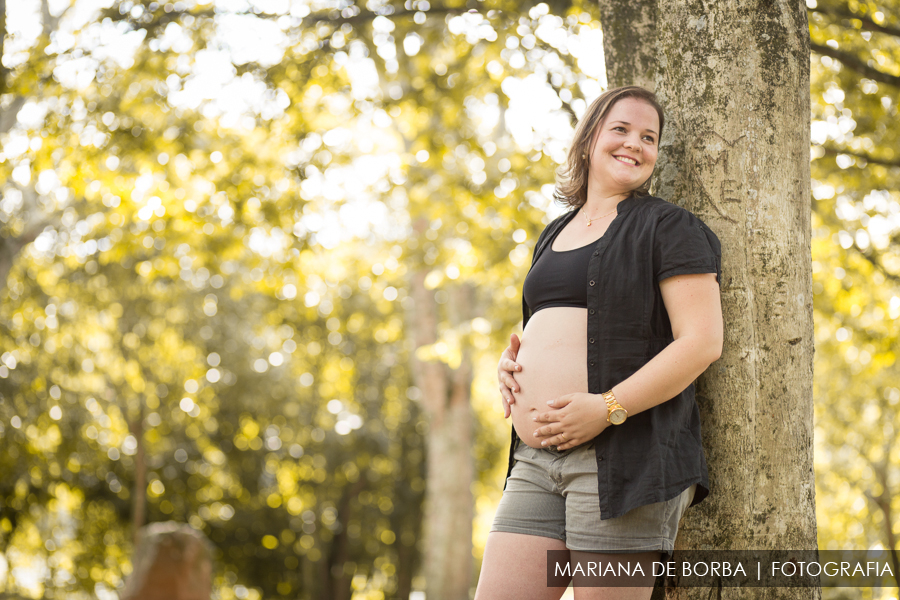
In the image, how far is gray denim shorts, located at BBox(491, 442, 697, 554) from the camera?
1.64 m

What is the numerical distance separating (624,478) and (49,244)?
12.6 metres

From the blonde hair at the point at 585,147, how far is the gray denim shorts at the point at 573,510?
785mm

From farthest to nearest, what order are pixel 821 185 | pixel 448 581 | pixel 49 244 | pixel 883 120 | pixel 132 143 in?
pixel 49 244 → pixel 448 581 → pixel 821 185 → pixel 883 120 → pixel 132 143

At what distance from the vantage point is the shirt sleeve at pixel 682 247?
1674mm

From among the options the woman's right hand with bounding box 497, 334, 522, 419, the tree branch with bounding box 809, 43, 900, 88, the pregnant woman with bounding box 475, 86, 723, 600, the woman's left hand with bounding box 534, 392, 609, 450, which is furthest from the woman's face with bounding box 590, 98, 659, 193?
the tree branch with bounding box 809, 43, 900, 88

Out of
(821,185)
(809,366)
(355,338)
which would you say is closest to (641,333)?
(809,366)

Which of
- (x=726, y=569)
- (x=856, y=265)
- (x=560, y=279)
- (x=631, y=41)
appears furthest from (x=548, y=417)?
(x=856, y=265)

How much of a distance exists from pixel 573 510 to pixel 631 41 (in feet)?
6.00

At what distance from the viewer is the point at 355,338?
15.0 meters

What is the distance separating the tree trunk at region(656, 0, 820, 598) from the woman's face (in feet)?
0.54

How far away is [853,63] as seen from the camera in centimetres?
459

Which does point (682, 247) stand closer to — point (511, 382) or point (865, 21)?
point (511, 382)

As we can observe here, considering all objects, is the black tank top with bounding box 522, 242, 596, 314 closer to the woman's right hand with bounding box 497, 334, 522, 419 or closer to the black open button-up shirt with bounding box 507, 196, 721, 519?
the black open button-up shirt with bounding box 507, 196, 721, 519

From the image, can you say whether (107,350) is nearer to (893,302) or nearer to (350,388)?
(350,388)
